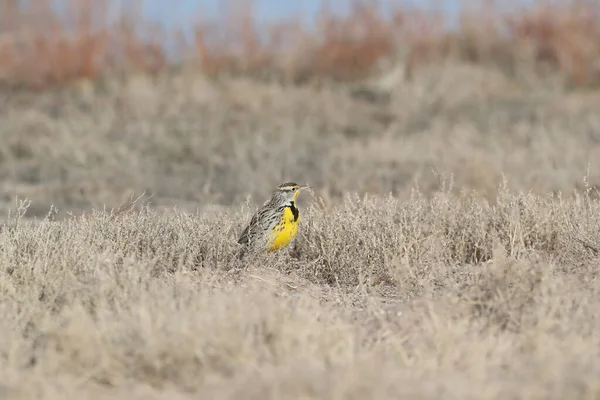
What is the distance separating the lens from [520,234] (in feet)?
19.3

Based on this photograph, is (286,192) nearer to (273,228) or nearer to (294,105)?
(273,228)

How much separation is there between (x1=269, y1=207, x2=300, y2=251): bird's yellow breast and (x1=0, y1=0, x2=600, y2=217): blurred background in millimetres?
3318

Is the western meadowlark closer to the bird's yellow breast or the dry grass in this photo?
the bird's yellow breast

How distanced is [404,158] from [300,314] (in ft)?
24.8

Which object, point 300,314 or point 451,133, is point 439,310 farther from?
point 451,133

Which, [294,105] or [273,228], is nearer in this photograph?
[273,228]

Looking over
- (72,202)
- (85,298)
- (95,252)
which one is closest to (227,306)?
(85,298)

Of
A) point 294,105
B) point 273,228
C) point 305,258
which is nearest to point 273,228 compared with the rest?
point 273,228

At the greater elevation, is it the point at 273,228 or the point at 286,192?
the point at 286,192

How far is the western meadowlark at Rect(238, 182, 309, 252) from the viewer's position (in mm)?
6227

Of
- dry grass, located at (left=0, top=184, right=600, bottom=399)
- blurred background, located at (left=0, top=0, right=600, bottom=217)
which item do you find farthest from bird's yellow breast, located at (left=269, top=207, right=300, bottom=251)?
blurred background, located at (left=0, top=0, right=600, bottom=217)

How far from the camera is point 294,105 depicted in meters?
15.1

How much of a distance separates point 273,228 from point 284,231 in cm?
7

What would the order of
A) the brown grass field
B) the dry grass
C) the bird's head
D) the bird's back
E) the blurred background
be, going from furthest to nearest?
the blurred background → the bird's head → the bird's back → the brown grass field → the dry grass
